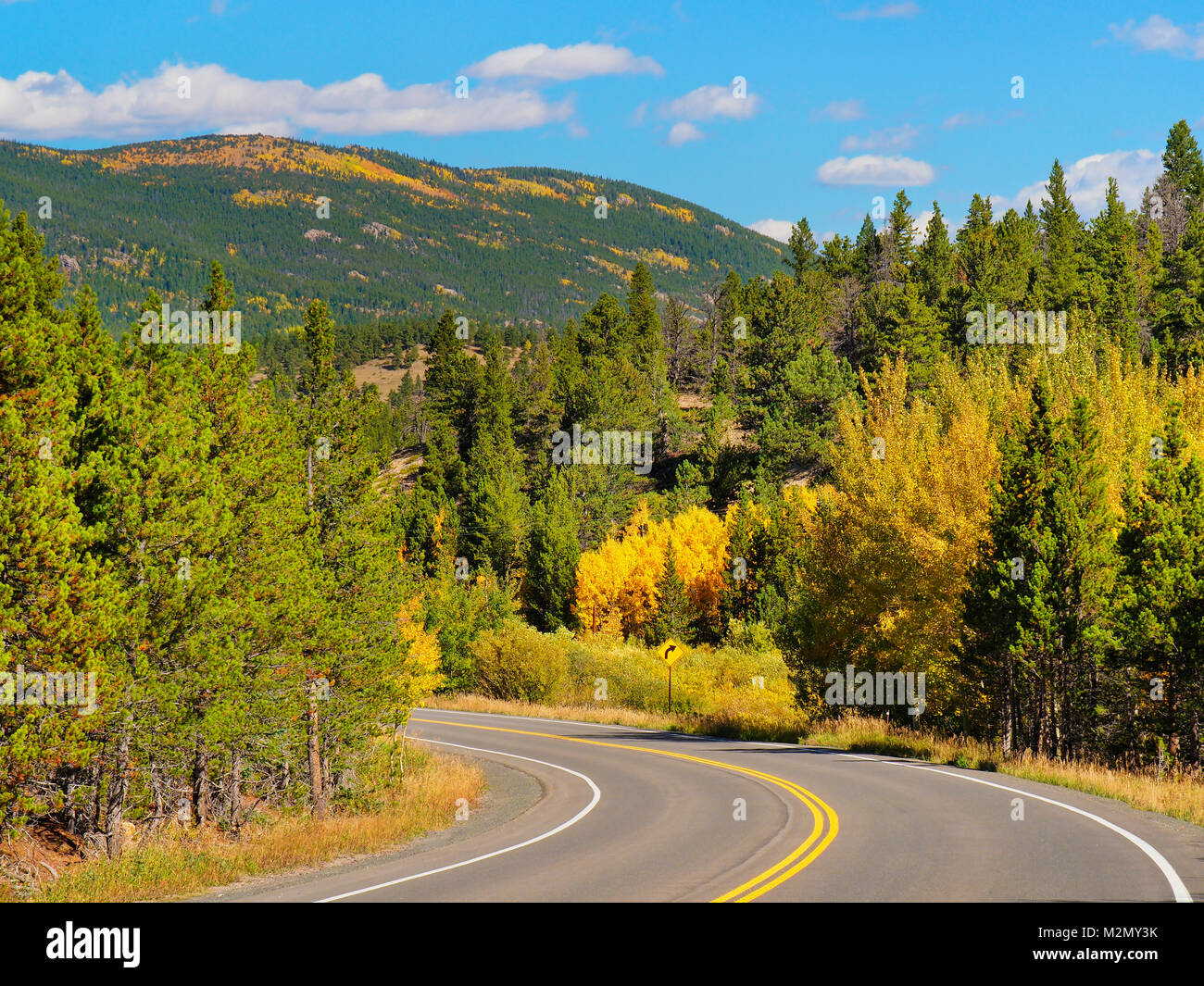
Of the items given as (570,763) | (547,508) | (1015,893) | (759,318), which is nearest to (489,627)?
(547,508)

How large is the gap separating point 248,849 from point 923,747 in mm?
17648

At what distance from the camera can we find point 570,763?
2902cm

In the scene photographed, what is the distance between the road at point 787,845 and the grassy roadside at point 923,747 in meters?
0.61

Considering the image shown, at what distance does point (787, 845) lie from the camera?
14.8 metres

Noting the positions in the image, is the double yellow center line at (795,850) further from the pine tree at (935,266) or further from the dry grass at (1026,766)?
the pine tree at (935,266)

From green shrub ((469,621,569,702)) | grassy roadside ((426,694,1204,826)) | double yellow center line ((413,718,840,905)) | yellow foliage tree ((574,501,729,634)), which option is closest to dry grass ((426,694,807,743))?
grassy roadside ((426,694,1204,826))

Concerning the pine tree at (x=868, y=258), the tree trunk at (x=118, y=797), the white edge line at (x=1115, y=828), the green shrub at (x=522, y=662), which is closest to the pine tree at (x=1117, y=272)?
the pine tree at (x=868, y=258)

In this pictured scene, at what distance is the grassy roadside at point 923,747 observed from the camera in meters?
18.4

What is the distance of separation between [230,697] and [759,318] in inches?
3025

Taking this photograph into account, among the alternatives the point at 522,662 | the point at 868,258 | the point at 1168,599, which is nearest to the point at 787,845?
the point at 1168,599

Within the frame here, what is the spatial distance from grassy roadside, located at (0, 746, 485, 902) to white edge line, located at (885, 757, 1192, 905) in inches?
421

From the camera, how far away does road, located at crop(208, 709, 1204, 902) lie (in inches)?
472

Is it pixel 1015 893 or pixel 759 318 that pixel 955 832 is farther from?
pixel 759 318

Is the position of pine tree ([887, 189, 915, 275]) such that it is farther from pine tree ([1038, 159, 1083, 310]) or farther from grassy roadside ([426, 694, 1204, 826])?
grassy roadside ([426, 694, 1204, 826])
